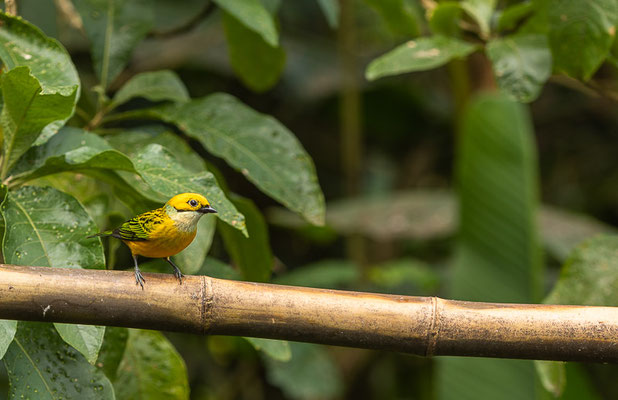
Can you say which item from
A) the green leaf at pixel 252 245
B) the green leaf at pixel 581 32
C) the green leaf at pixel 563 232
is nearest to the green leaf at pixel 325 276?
the green leaf at pixel 563 232

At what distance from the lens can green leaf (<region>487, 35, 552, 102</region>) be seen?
5.23ft

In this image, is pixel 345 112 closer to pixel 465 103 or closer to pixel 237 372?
pixel 465 103

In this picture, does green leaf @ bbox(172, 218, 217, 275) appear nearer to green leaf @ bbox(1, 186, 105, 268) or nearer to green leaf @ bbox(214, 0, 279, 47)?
green leaf @ bbox(1, 186, 105, 268)

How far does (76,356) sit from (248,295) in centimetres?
40

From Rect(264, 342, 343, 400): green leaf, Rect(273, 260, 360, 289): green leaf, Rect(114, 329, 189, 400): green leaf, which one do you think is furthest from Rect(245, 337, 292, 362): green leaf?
Rect(273, 260, 360, 289): green leaf

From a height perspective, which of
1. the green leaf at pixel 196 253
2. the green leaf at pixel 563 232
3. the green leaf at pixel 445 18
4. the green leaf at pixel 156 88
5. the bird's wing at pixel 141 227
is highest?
the green leaf at pixel 445 18

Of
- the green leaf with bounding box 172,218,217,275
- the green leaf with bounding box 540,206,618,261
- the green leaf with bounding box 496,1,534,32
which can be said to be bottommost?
the green leaf with bounding box 540,206,618,261

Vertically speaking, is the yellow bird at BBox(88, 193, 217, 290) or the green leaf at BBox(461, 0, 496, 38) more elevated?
the green leaf at BBox(461, 0, 496, 38)

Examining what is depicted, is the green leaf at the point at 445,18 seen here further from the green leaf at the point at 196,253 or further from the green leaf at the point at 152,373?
the green leaf at the point at 152,373

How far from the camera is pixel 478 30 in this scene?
1.89 metres

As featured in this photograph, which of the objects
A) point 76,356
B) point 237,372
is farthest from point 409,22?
point 237,372

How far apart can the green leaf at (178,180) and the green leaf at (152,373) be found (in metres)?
0.48

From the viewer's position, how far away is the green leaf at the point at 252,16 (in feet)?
5.19

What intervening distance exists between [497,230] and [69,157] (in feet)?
6.34
